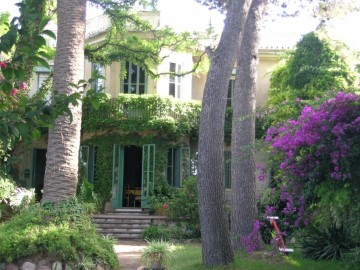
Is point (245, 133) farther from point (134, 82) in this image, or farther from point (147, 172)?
point (134, 82)

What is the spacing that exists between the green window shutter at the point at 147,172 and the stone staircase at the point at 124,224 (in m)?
1.55

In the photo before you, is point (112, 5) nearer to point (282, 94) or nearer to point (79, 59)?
point (79, 59)

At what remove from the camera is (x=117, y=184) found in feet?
69.8

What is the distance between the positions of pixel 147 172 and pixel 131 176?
299 cm

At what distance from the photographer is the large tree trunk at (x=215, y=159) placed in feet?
32.3

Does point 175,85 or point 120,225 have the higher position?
point 175,85

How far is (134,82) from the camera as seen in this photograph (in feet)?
73.3

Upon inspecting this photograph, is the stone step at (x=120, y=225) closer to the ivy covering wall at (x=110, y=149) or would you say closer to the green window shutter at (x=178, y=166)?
the ivy covering wall at (x=110, y=149)

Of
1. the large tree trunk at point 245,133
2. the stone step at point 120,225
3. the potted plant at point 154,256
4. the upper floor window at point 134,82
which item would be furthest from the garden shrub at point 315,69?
the potted plant at point 154,256

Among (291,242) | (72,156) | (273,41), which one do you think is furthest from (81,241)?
(273,41)

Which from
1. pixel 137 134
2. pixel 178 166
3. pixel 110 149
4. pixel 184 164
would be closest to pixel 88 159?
pixel 110 149


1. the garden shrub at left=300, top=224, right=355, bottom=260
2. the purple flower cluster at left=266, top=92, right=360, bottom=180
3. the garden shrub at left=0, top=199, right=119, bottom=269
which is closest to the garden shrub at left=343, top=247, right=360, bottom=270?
the garden shrub at left=300, top=224, right=355, bottom=260

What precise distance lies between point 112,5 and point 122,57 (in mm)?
2062

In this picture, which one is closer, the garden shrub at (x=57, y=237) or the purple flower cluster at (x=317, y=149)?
the purple flower cluster at (x=317, y=149)
